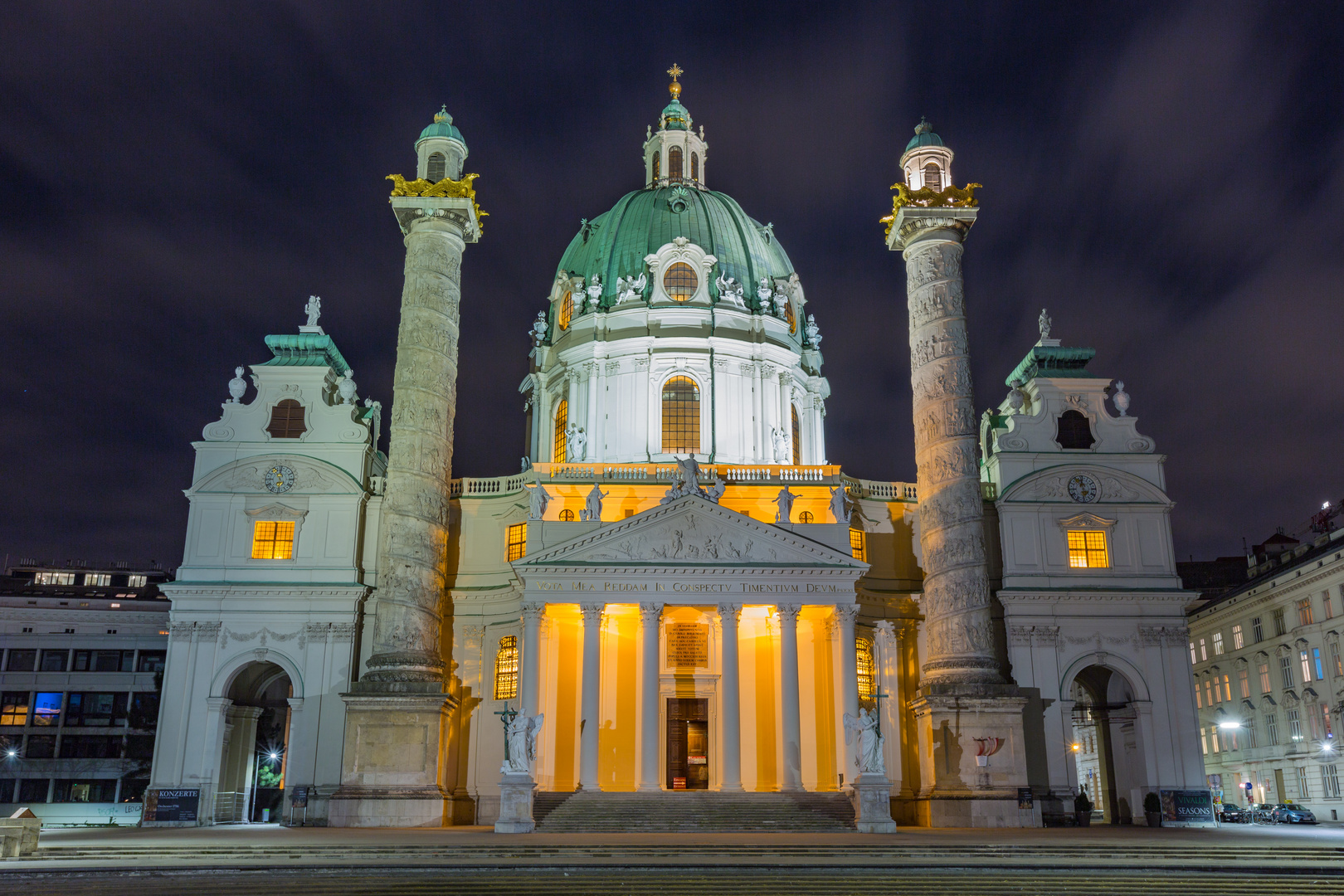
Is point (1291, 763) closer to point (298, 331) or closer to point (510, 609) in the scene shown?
point (510, 609)

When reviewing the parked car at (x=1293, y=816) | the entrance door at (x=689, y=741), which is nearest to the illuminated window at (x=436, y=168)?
the entrance door at (x=689, y=741)

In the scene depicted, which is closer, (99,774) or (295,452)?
(295,452)

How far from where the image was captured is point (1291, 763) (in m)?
49.6

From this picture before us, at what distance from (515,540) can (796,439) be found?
15049 mm

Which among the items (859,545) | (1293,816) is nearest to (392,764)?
(859,545)

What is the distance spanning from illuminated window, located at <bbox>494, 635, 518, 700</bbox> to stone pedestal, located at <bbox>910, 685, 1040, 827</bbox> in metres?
15.5

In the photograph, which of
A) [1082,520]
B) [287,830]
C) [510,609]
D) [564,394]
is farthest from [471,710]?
[1082,520]

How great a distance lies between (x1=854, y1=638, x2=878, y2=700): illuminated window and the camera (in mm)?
43844

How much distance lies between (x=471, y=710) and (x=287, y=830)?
1051 cm

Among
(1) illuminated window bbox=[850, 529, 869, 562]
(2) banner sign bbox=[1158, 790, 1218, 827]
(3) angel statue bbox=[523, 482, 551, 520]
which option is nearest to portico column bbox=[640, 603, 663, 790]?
(3) angel statue bbox=[523, 482, 551, 520]

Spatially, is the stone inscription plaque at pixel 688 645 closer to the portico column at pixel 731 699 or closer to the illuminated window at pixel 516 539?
the portico column at pixel 731 699

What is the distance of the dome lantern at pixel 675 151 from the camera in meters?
59.4

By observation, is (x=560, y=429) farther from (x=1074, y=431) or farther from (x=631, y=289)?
(x=1074, y=431)

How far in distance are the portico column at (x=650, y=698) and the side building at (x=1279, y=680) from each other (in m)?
24.0
